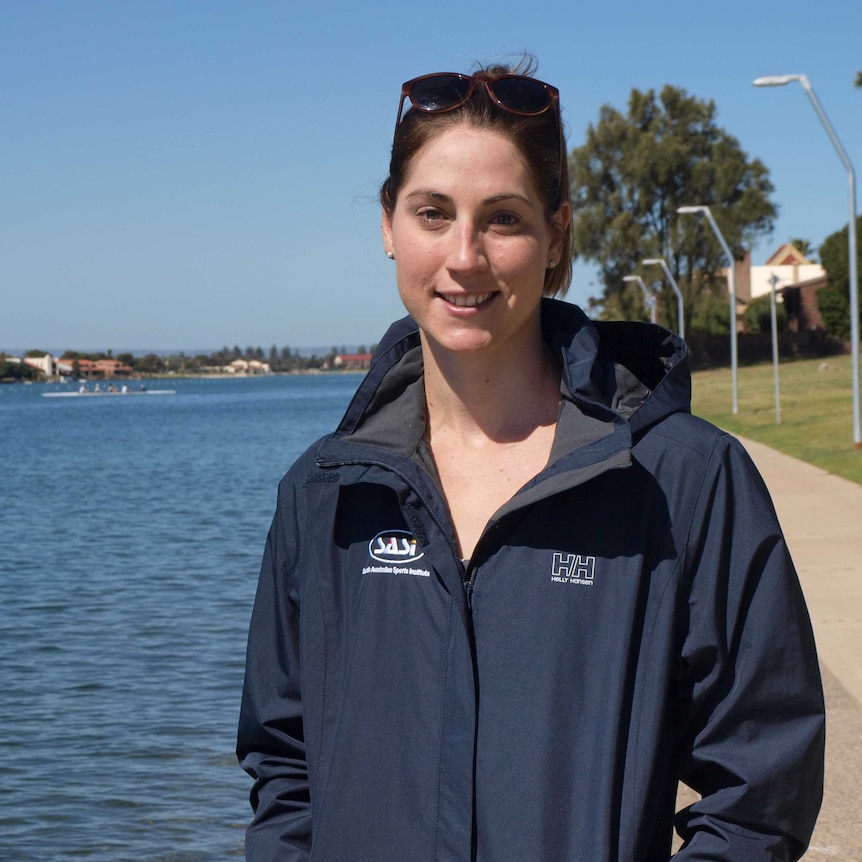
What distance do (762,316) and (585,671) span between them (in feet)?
262

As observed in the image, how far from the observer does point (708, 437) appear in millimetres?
2055

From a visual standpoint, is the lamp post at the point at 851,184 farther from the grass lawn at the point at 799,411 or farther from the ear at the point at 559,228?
the ear at the point at 559,228

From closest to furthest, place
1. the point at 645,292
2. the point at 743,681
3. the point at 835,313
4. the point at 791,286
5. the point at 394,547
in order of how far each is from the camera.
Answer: the point at 743,681
the point at 394,547
the point at 645,292
the point at 835,313
the point at 791,286

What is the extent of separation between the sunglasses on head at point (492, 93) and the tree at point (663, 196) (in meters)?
65.5

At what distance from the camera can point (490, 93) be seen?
2266mm

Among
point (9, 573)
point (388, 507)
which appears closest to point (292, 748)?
point (388, 507)

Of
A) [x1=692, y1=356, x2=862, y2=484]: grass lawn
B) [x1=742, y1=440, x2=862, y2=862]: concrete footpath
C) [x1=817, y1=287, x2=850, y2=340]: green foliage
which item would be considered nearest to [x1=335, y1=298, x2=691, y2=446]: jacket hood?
[x1=742, y1=440, x2=862, y2=862]: concrete footpath

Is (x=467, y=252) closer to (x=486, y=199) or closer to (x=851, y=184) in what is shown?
(x=486, y=199)

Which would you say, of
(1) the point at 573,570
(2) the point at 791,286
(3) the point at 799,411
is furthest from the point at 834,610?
(2) the point at 791,286

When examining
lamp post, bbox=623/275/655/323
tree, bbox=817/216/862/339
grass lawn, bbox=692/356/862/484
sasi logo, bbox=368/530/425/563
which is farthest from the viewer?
lamp post, bbox=623/275/655/323

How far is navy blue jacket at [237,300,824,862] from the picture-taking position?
1.95 meters

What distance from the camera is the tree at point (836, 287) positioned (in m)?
63.0

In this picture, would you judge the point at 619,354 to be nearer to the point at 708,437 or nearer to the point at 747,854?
the point at 708,437

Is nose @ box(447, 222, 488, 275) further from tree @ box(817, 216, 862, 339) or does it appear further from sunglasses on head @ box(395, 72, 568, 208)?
tree @ box(817, 216, 862, 339)
